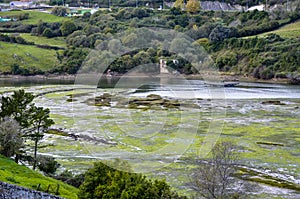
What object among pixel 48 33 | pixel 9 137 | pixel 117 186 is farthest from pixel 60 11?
pixel 117 186

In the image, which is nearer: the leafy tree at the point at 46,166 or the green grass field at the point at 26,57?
the leafy tree at the point at 46,166

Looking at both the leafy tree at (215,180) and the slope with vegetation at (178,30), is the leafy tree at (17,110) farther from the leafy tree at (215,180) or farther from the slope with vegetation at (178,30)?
the slope with vegetation at (178,30)

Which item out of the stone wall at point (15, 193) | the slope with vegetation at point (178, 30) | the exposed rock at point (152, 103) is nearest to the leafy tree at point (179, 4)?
the slope with vegetation at point (178, 30)

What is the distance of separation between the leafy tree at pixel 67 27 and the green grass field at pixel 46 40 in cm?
230

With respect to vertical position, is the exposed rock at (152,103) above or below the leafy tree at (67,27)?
below

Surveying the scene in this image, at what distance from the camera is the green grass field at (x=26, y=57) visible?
5172 inches

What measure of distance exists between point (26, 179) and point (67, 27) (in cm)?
13156

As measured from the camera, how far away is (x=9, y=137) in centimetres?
3319

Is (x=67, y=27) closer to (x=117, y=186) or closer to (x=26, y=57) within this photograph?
(x=26, y=57)

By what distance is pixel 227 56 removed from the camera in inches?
5113

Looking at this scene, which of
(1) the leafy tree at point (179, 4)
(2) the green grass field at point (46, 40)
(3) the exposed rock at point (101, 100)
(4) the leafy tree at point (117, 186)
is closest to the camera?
(4) the leafy tree at point (117, 186)

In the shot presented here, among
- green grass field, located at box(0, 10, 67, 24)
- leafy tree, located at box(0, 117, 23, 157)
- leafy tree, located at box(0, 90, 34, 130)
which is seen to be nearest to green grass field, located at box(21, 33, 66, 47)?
green grass field, located at box(0, 10, 67, 24)

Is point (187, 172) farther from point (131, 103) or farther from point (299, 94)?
point (299, 94)

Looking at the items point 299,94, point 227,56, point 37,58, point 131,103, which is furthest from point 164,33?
point 131,103
